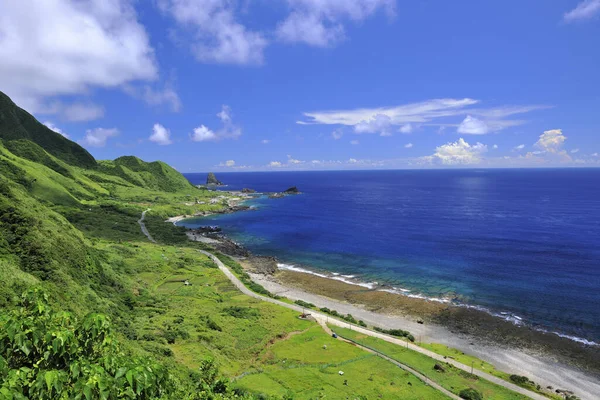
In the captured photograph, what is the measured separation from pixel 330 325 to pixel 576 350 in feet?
149

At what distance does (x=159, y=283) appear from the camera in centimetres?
8712

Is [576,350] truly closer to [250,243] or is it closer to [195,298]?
[195,298]

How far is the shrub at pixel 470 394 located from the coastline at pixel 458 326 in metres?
14.9

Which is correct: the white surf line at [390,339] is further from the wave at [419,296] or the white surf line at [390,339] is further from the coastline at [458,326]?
the wave at [419,296]

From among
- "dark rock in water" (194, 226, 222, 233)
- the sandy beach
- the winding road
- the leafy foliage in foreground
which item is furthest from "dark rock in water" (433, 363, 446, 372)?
"dark rock in water" (194, 226, 222, 233)

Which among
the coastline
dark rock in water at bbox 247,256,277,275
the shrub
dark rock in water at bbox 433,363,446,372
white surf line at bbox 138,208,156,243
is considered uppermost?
white surf line at bbox 138,208,156,243

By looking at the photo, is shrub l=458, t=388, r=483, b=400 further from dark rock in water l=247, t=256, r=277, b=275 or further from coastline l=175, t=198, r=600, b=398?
dark rock in water l=247, t=256, r=277, b=275

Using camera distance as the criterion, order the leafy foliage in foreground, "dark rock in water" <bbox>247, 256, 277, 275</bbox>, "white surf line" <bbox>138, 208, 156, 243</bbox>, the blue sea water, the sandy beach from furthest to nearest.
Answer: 1. "white surf line" <bbox>138, 208, 156, 243</bbox>
2. "dark rock in water" <bbox>247, 256, 277, 275</bbox>
3. the blue sea water
4. the sandy beach
5. the leafy foliage in foreground

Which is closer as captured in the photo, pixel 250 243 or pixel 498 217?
pixel 250 243

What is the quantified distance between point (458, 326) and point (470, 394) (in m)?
29.1

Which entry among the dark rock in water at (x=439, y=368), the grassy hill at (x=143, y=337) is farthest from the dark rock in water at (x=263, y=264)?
the dark rock in water at (x=439, y=368)

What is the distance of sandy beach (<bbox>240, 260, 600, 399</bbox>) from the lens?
57094 mm

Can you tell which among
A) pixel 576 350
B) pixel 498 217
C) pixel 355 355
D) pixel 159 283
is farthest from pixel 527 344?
pixel 498 217

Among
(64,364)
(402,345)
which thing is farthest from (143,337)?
(402,345)
